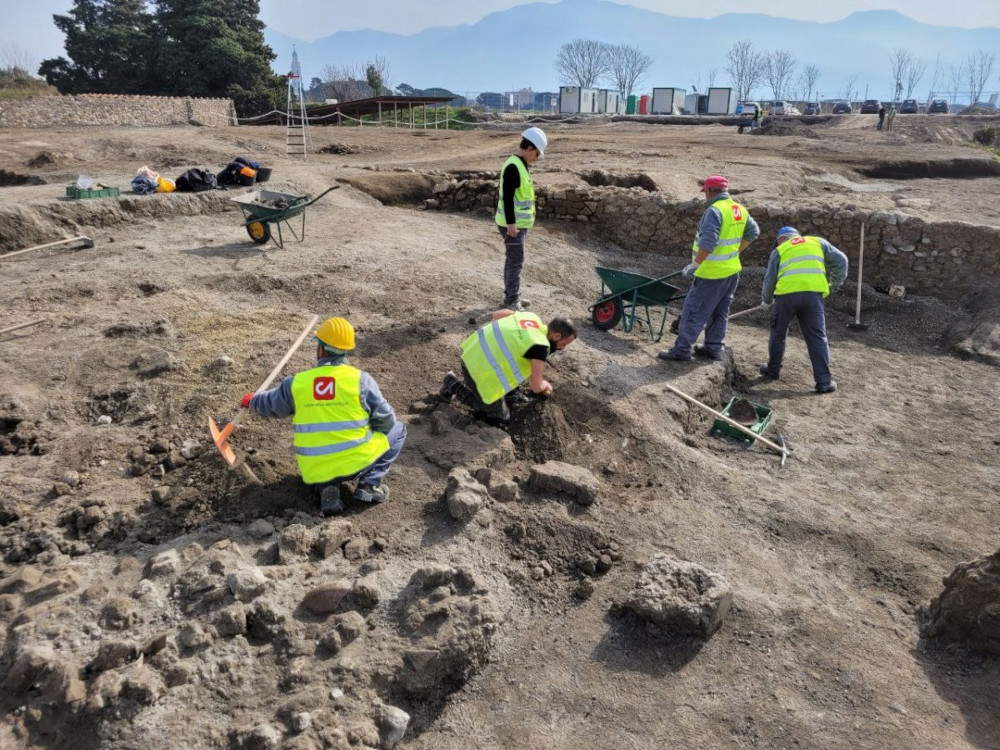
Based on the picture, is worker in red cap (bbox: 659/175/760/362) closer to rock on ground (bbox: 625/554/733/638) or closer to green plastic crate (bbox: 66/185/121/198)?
rock on ground (bbox: 625/554/733/638)

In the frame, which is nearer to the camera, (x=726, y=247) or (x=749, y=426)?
(x=749, y=426)

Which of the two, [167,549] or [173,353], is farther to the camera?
[173,353]

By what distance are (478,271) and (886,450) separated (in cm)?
475

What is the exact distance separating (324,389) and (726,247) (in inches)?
162

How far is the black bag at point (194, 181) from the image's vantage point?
10143mm

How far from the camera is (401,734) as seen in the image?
295 cm

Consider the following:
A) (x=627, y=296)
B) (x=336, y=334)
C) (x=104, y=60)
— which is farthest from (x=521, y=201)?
(x=104, y=60)

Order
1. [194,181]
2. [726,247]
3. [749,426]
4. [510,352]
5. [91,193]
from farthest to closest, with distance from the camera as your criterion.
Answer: [194,181]
[91,193]
[726,247]
[749,426]
[510,352]

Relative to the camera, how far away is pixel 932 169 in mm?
17188

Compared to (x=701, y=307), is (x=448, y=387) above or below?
below

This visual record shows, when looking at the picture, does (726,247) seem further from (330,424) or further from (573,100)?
(573,100)

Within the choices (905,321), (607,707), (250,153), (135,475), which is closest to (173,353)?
(135,475)

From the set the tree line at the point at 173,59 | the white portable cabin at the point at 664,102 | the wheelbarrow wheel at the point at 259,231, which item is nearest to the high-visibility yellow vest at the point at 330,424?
the wheelbarrow wheel at the point at 259,231

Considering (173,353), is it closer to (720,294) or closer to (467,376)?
(467,376)
